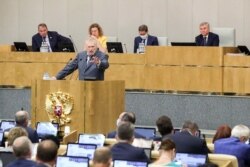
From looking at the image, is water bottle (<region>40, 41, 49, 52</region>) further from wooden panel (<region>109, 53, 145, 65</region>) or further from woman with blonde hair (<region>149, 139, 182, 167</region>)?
woman with blonde hair (<region>149, 139, 182, 167</region>)

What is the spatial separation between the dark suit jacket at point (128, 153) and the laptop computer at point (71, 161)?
1.93ft

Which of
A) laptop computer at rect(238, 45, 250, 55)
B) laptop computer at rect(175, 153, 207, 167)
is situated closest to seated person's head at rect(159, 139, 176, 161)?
laptop computer at rect(175, 153, 207, 167)

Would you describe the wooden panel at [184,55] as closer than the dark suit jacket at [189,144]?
No

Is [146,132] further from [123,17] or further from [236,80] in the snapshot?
[123,17]

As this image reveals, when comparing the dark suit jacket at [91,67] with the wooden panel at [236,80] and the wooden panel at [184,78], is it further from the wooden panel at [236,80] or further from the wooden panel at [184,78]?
the wooden panel at [236,80]

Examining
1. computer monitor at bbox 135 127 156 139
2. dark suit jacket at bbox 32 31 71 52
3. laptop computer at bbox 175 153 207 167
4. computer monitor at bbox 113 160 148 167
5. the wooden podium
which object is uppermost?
dark suit jacket at bbox 32 31 71 52

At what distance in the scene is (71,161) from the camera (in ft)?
29.4

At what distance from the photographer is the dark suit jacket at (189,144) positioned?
10.4 m

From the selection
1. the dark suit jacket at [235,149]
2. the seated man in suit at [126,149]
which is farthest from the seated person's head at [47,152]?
the dark suit jacket at [235,149]

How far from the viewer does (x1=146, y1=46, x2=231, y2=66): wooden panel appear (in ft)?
55.0

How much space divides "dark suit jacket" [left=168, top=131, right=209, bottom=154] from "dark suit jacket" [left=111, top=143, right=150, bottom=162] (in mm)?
1049

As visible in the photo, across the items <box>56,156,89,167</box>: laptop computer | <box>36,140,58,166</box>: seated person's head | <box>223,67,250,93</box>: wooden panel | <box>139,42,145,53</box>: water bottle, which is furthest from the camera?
<box>139,42,145,53</box>: water bottle

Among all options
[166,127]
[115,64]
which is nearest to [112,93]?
[166,127]

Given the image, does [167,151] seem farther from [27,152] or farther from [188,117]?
[188,117]
